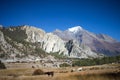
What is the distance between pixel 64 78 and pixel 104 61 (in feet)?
435

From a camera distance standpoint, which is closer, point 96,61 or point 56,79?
point 56,79

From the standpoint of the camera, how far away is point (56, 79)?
168ft

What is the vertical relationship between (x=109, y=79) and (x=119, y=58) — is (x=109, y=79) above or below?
below

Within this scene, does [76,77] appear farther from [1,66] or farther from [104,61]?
[104,61]

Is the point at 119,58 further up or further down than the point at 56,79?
further up

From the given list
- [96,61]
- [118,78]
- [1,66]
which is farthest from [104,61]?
[118,78]

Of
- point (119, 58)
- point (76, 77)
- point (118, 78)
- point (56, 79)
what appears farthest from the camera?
point (119, 58)

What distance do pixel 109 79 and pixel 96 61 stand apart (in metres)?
148

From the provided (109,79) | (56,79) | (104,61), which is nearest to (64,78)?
(56,79)

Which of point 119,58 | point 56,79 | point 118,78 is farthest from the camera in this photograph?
point 119,58

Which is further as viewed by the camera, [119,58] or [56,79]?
[119,58]

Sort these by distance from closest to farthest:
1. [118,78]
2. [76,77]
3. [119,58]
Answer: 1. [118,78]
2. [76,77]
3. [119,58]

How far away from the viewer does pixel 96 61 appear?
185 metres

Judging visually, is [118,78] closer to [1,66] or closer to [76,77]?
[76,77]
